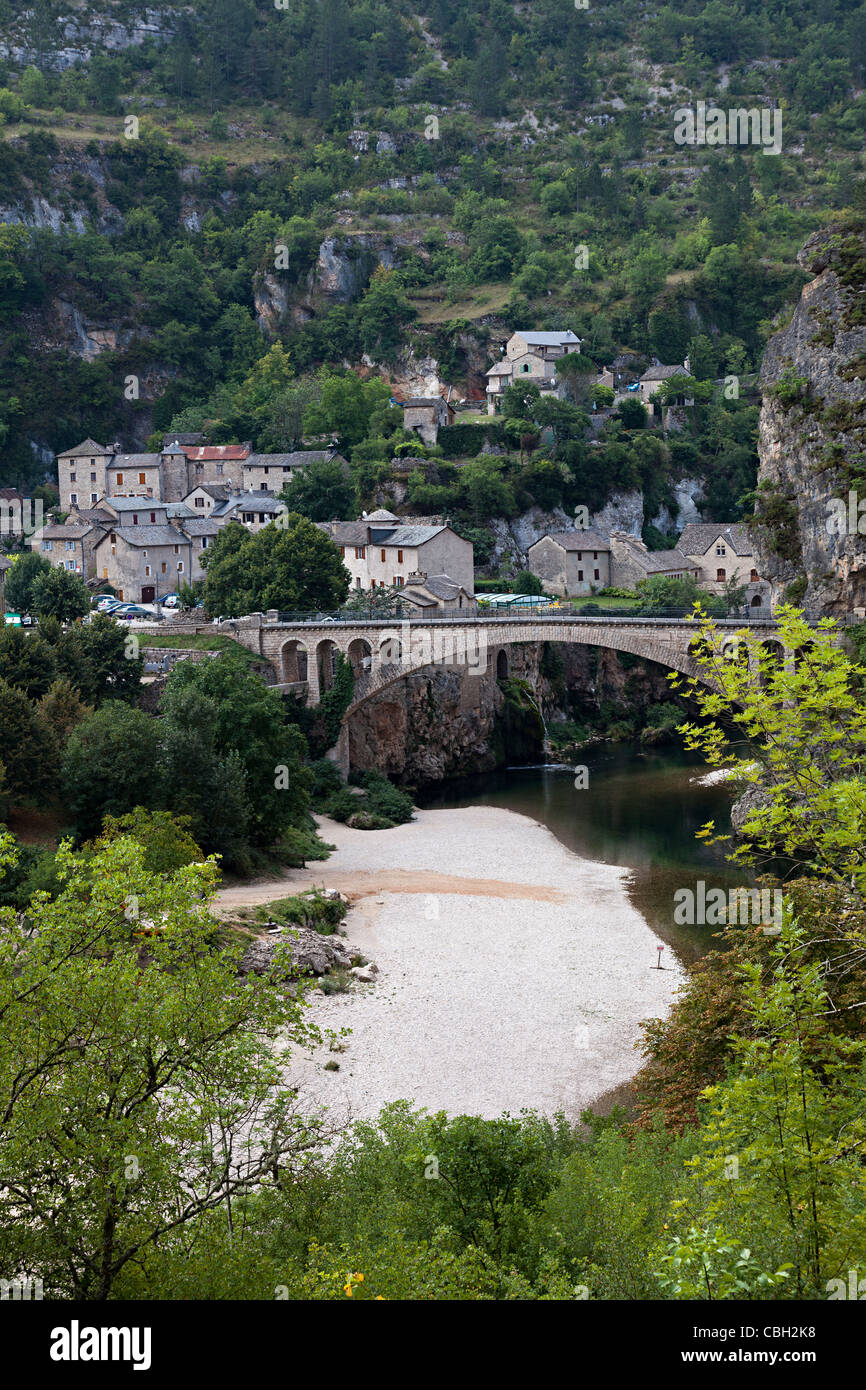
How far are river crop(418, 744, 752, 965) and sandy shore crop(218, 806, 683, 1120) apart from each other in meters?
1.01

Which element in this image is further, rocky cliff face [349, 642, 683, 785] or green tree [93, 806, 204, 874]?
rocky cliff face [349, 642, 683, 785]

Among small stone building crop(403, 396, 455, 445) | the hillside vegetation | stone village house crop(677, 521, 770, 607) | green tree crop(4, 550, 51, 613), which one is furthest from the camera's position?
the hillside vegetation

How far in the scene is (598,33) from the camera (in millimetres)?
178500

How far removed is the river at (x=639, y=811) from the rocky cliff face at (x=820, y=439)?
9548 mm

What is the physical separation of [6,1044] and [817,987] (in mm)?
8293

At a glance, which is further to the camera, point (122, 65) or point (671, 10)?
point (671, 10)

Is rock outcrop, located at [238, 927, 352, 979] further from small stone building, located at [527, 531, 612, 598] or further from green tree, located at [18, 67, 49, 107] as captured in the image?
green tree, located at [18, 67, 49, 107]

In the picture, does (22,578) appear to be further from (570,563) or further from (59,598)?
(570,563)

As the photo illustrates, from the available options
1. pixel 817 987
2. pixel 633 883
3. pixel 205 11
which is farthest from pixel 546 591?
pixel 205 11

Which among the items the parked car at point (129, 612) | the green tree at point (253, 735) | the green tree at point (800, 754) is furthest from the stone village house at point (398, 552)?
the green tree at point (800, 754)

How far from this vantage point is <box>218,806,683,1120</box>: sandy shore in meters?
28.7

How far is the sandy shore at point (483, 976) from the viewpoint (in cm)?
2866

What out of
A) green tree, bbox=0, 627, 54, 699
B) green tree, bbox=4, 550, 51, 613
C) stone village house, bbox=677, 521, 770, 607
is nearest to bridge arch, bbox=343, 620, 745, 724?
green tree, bbox=0, 627, 54, 699
